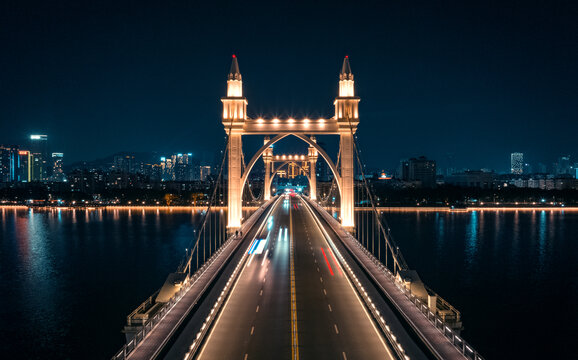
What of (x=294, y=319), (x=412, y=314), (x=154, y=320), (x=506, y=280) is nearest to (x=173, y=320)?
(x=154, y=320)

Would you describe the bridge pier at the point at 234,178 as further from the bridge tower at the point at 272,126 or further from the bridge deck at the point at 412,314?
the bridge deck at the point at 412,314

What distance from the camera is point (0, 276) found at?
40688mm

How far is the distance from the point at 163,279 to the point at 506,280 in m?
30.7

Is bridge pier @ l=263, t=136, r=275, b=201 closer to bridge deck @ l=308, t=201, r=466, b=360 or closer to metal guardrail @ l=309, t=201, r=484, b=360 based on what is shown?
bridge deck @ l=308, t=201, r=466, b=360

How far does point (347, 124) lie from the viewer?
4153 centimetres

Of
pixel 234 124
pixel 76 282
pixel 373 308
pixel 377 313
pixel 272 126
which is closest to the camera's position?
pixel 377 313

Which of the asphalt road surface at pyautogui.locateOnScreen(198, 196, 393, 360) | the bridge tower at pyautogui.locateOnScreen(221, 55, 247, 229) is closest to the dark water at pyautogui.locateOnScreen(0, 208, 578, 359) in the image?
the asphalt road surface at pyautogui.locateOnScreen(198, 196, 393, 360)

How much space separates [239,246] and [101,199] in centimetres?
13047

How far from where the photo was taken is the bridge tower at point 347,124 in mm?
41594

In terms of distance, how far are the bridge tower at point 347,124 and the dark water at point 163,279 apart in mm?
10903

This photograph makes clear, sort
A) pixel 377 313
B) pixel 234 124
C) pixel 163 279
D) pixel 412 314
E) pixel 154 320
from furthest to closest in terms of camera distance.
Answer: pixel 234 124
pixel 163 279
pixel 377 313
pixel 412 314
pixel 154 320

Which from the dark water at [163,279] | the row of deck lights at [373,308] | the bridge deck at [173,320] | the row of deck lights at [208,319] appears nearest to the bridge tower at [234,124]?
the dark water at [163,279]

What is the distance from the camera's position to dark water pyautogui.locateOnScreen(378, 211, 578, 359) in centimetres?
2441

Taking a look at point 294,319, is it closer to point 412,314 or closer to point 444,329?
point 412,314
